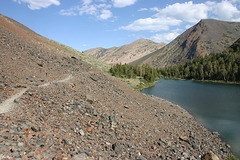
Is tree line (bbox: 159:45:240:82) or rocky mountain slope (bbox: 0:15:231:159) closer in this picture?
rocky mountain slope (bbox: 0:15:231:159)

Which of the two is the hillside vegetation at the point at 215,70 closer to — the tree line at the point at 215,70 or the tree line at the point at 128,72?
the tree line at the point at 215,70

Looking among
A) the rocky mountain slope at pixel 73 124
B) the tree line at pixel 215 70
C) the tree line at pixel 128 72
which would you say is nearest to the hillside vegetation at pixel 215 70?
the tree line at pixel 215 70

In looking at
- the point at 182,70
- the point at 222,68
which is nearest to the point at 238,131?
the point at 222,68

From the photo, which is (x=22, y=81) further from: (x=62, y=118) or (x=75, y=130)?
(x=75, y=130)

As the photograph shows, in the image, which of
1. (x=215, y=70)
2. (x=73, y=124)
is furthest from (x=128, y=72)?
(x=73, y=124)

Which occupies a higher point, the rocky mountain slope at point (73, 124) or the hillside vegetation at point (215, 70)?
the hillside vegetation at point (215, 70)

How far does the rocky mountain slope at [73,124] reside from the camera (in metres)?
11.1

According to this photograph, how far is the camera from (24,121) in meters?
12.3

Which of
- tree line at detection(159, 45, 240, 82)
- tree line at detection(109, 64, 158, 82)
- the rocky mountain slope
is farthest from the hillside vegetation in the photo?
the rocky mountain slope

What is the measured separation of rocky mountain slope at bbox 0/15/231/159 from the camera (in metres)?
11.1

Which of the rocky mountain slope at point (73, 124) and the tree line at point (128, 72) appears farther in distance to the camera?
the tree line at point (128, 72)

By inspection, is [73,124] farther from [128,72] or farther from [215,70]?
[215,70]

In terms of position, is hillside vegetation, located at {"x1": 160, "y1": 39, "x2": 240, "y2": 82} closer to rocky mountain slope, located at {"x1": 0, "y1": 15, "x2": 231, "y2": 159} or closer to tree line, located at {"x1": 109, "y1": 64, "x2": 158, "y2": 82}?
tree line, located at {"x1": 109, "y1": 64, "x2": 158, "y2": 82}

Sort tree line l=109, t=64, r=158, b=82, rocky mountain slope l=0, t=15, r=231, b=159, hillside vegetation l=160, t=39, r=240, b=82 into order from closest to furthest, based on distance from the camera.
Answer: rocky mountain slope l=0, t=15, r=231, b=159, tree line l=109, t=64, r=158, b=82, hillside vegetation l=160, t=39, r=240, b=82
